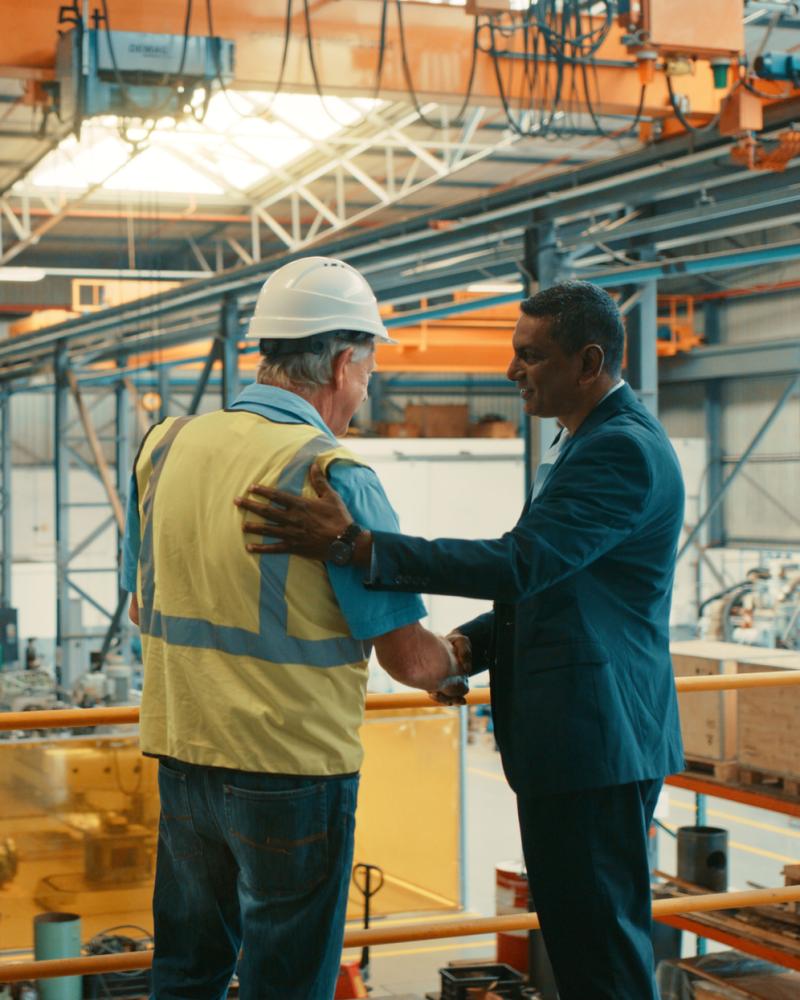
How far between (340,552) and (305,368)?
37 centimetres

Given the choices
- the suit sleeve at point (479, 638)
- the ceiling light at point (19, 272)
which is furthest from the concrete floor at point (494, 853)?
the ceiling light at point (19, 272)

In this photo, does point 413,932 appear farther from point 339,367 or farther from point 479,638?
point 339,367

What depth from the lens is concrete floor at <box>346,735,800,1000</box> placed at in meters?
9.69

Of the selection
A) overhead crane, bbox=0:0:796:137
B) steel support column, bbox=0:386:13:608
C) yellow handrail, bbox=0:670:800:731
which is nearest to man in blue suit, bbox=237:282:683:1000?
yellow handrail, bbox=0:670:800:731

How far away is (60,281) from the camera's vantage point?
26.2 meters

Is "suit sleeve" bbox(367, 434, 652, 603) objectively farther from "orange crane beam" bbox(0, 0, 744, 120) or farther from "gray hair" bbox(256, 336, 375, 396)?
"orange crane beam" bbox(0, 0, 744, 120)

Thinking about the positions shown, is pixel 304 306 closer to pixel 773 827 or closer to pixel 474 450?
pixel 773 827

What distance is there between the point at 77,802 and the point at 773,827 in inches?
400

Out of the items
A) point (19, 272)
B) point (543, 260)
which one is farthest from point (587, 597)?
point (19, 272)

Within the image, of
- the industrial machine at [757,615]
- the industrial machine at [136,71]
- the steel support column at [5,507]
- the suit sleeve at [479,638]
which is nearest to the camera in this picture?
the suit sleeve at [479,638]

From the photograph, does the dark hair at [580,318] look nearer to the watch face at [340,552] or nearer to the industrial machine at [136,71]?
the watch face at [340,552]

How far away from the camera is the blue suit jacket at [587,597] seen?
7.54 feet

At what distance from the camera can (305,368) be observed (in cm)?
231

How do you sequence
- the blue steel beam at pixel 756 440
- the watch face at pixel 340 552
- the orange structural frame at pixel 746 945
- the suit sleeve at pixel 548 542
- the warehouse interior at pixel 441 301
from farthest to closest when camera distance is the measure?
the blue steel beam at pixel 756 440 → the warehouse interior at pixel 441 301 → the orange structural frame at pixel 746 945 → the suit sleeve at pixel 548 542 → the watch face at pixel 340 552
